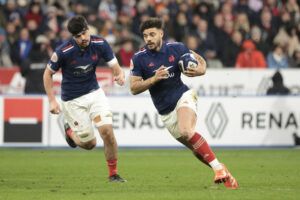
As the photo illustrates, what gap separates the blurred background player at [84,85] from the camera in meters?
13.4

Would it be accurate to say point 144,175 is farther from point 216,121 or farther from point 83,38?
point 216,121

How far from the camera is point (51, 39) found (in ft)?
80.4

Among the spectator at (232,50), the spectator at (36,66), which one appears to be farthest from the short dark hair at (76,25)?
the spectator at (232,50)

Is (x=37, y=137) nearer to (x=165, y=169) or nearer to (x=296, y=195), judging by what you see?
(x=165, y=169)

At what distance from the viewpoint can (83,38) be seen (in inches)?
524

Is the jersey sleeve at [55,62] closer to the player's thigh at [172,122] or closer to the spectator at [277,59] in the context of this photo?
the player's thigh at [172,122]

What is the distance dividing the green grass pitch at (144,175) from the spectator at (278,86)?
205 cm

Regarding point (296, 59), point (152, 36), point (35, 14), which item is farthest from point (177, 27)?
point (152, 36)

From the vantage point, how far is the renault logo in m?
21.0

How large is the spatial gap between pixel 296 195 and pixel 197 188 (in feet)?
5.14

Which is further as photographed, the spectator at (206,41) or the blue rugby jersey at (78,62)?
the spectator at (206,41)

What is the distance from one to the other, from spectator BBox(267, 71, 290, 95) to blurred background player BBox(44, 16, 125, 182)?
8954mm

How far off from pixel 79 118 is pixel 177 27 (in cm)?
1233

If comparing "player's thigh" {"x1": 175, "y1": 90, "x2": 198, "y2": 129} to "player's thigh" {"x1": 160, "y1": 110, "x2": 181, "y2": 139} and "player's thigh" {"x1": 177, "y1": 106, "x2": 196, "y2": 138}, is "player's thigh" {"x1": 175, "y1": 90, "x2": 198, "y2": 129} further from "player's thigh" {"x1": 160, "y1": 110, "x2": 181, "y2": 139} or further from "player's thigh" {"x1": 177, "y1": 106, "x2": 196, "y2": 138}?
"player's thigh" {"x1": 160, "y1": 110, "x2": 181, "y2": 139}
